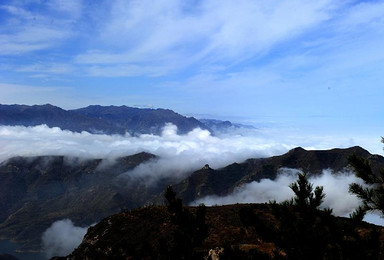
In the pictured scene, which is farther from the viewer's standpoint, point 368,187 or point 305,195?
point 368,187

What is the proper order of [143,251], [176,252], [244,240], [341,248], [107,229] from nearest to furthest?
[341,248] < [176,252] < [143,251] < [244,240] < [107,229]

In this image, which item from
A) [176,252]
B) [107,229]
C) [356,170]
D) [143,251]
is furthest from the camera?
[107,229]

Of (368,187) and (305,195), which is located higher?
(368,187)

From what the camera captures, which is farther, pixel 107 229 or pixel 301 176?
pixel 107 229

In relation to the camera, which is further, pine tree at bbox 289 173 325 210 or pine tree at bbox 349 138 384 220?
pine tree at bbox 349 138 384 220

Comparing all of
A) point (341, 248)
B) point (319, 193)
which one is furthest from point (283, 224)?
point (341, 248)

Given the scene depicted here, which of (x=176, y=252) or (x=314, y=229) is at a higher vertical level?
→ (x=314, y=229)

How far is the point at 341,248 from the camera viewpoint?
394 inches

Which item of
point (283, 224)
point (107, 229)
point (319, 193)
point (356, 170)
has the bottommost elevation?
point (107, 229)

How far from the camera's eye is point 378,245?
33.5 feet

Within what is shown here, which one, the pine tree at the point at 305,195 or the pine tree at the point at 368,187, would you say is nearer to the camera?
the pine tree at the point at 305,195

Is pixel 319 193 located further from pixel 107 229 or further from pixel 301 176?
pixel 107 229

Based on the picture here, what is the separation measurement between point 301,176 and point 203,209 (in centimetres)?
452

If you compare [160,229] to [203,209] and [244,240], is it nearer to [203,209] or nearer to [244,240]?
[244,240]
